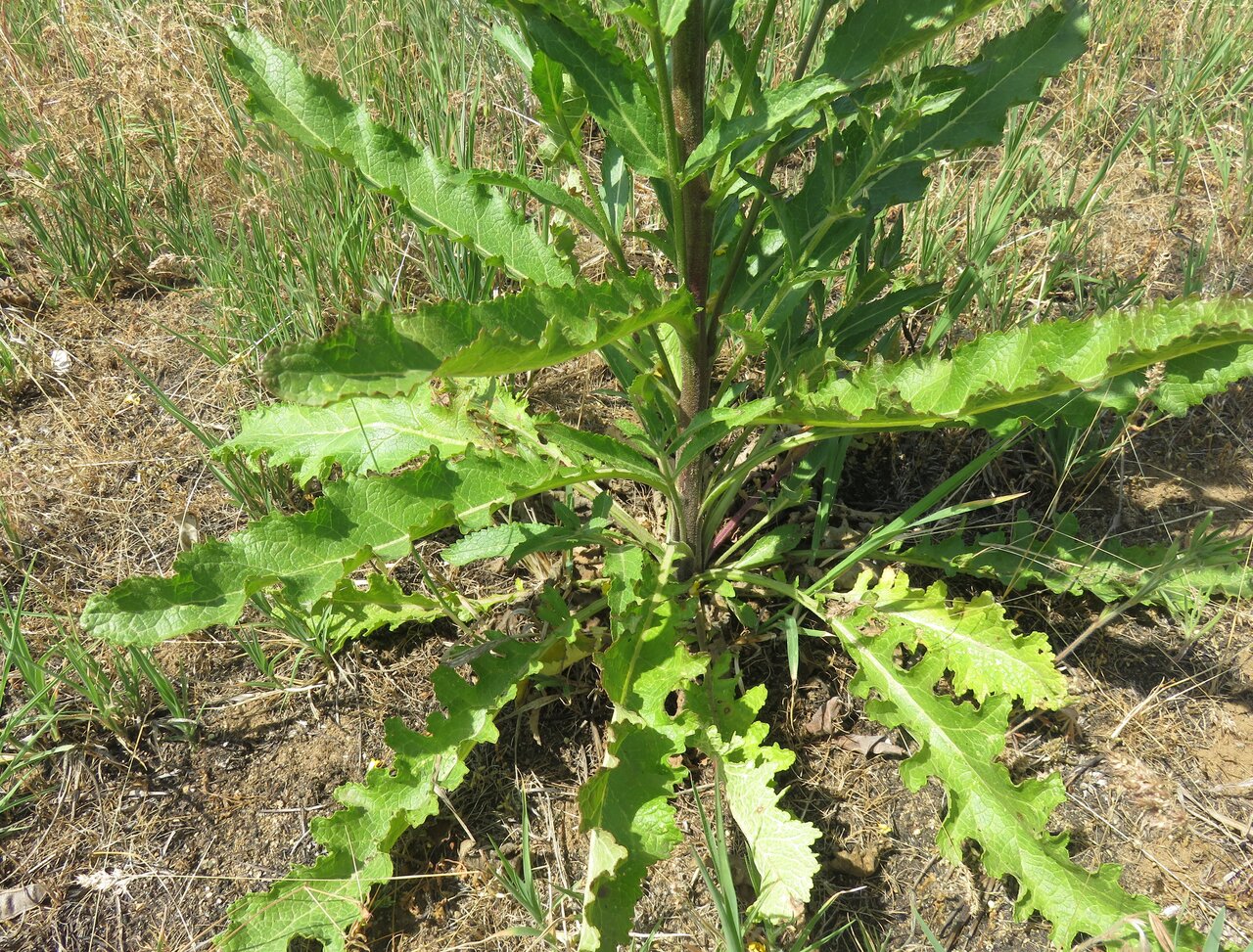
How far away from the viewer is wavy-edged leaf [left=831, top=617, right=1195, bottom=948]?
5.02ft

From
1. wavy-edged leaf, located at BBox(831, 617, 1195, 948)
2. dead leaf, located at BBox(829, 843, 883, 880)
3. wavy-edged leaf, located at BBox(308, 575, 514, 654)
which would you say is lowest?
dead leaf, located at BBox(829, 843, 883, 880)

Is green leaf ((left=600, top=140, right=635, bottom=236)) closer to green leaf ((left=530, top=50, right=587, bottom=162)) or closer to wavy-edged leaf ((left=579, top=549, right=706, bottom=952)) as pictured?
green leaf ((left=530, top=50, right=587, bottom=162))

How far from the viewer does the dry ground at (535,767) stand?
1.80 metres

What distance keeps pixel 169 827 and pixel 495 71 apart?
2.51m

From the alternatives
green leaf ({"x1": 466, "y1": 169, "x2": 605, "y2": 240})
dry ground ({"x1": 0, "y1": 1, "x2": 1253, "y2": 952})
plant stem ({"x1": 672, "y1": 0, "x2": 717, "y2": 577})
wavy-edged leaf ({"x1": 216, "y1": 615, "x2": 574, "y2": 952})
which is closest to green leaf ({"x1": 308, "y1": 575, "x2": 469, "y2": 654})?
dry ground ({"x1": 0, "y1": 1, "x2": 1253, "y2": 952})

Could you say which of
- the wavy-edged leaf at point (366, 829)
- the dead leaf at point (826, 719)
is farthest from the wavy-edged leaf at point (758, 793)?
the wavy-edged leaf at point (366, 829)

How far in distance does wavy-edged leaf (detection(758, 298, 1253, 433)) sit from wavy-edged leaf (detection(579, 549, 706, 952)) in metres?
0.50

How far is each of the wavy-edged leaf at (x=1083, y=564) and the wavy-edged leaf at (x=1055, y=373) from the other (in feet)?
1.46

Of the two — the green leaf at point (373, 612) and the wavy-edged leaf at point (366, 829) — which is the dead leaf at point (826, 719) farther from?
the green leaf at point (373, 612)

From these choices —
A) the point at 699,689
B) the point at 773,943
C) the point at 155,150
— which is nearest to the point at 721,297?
the point at 699,689

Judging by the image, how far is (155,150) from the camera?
3.06m

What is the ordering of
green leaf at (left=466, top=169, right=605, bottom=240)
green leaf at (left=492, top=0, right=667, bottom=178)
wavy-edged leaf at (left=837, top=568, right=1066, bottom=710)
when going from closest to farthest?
green leaf at (left=492, top=0, right=667, bottom=178) < green leaf at (left=466, top=169, right=605, bottom=240) < wavy-edged leaf at (left=837, top=568, right=1066, bottom=710)

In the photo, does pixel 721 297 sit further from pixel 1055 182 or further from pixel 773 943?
pixel 1055 182

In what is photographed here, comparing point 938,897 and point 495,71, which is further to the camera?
point 495,71
